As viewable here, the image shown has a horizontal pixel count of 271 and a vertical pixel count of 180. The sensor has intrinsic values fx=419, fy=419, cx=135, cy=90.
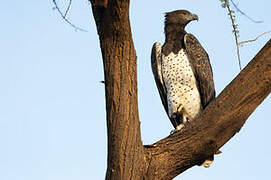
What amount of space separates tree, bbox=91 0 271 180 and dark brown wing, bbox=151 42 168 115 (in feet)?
8.03

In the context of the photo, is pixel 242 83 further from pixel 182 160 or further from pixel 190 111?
pixel 190 111

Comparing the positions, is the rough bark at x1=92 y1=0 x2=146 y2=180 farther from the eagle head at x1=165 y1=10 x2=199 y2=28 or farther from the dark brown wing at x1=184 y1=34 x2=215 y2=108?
the eagle head at x1=165 y1=10 x2=199 y2=28

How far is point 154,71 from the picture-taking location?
620 cm

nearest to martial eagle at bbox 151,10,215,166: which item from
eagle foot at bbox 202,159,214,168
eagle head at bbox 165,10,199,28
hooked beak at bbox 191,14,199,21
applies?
eagle head at bbox 165,10,199,28

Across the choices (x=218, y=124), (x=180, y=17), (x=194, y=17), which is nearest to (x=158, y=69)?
(x=180, y=17)

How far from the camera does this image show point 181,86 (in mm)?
5820

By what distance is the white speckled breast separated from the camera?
581cm

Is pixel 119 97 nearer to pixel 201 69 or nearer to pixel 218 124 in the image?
pixel 218 124

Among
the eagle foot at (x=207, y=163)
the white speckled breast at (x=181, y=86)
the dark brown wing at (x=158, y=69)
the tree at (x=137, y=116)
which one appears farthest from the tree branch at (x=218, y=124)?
the dark brown wing at (x=158, y=69)

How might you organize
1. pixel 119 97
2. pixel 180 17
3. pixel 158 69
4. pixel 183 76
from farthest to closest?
pixel 180 17, pixel 158 69, pixel 183 76, pixel 119 97

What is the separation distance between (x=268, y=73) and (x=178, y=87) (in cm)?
236

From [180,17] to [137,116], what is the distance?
11.3 feet

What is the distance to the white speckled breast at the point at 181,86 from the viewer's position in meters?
5.81

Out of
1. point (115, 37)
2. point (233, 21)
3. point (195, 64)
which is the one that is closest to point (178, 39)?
point (195, 64)
